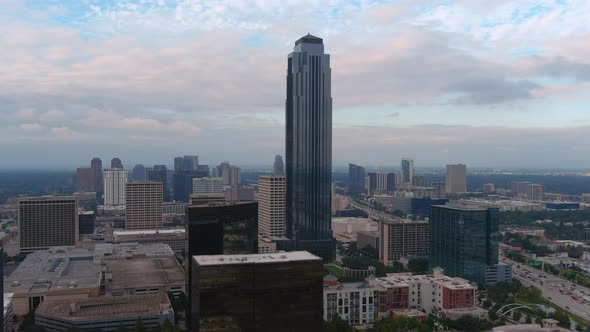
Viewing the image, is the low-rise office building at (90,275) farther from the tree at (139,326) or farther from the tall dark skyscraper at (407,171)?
the tall dark skyscraper at (407,171)

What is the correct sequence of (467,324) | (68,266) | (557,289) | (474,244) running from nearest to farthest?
(467,324) < (474,244) < (557,289) < (68,266)

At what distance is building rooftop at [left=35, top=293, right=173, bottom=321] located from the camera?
28448mm

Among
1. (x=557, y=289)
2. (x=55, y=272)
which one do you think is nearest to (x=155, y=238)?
(x=55, y=272)

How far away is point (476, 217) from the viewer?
41406 millimetres

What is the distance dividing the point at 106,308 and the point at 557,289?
104ft

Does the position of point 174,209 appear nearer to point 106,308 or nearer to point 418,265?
point 418,265

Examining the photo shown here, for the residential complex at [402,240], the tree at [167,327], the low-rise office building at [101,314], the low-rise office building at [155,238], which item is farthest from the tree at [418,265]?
the tree at [167,327]

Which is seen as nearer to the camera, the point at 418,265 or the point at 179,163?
the point at 418,265

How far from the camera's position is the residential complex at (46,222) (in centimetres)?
5447

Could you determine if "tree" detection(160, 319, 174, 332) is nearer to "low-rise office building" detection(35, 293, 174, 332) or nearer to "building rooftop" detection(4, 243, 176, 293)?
"low-rise office building" detection(35, 293, 174, 332)

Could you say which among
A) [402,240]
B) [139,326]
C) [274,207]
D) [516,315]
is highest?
[274,207]

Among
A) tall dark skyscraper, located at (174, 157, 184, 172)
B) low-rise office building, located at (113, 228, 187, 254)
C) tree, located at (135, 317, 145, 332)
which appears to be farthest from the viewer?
tall dark skyscraper, located at (174, 157, 184, 172)

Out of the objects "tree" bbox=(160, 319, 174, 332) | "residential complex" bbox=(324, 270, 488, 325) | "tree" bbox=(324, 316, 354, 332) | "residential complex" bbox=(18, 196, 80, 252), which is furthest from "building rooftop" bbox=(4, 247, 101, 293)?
"tree" bbox=(324, 316, 354, 332)

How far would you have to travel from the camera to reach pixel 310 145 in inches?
1984
